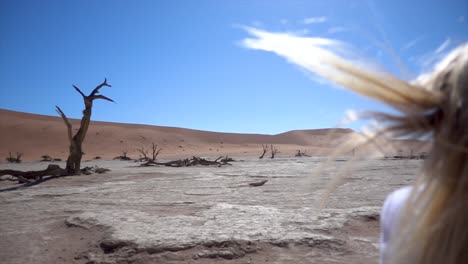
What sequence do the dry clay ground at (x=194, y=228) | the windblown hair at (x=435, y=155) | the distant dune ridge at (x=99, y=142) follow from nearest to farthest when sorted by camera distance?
the windblown hair at (x=435, y=155) < the dry clay ground at (x=194, y=228) < the distant dune ridge at (x=99, y=142)

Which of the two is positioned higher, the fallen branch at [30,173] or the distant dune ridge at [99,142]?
the distant dune ridge at [99,142]

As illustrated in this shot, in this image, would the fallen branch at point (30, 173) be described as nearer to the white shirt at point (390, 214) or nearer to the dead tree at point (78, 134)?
the dead tree at point (78, 134)

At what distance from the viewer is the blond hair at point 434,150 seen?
0.61 metres

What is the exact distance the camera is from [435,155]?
649 mm

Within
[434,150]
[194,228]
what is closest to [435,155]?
[434,150]

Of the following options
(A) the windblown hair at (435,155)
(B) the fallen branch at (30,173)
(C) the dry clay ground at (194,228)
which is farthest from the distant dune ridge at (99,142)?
(A) the windblown hair at (435,155)

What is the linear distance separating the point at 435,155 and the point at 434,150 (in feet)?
0.03

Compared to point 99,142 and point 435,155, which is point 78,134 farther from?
point 99,142

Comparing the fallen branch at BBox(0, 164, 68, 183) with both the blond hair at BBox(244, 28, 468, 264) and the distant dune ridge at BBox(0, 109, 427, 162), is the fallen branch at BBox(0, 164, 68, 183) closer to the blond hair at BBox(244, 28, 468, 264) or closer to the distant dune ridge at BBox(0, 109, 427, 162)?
the blond hair at BBox(244, 28, 468, 264)

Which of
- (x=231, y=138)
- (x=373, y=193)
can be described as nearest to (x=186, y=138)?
(x=231, y=138)

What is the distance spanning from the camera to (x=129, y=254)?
239 centimetres

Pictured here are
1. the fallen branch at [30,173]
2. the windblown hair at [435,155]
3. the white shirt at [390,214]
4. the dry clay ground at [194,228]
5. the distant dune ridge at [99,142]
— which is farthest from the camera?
the distant dune ridge at [99,142]

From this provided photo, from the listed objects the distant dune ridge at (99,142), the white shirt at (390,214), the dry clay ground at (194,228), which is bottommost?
the dry clay ground at (194,228)

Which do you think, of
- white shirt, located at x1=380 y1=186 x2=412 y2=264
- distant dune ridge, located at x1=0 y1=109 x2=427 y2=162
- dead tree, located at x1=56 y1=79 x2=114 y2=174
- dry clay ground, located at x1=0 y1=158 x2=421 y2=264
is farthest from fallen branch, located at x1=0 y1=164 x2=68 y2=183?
distant dune ridge, located at x1=0 y1=109 x2=427 y2=162
